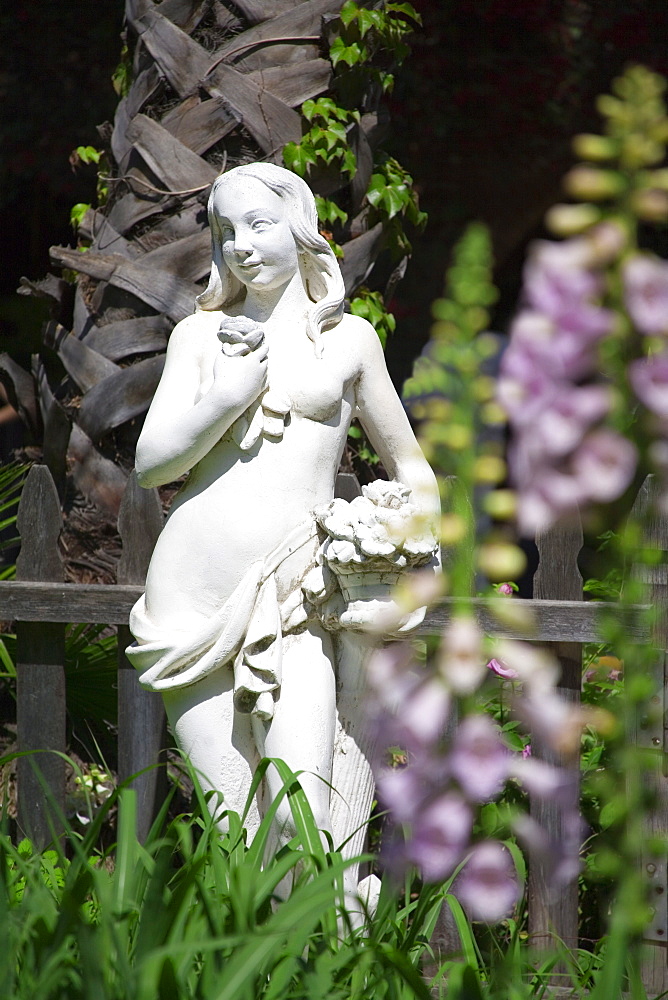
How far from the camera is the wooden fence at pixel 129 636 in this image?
8.81 feet

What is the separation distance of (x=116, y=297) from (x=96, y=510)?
647 millimetres

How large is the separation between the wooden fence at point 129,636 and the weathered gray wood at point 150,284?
2.01 feet

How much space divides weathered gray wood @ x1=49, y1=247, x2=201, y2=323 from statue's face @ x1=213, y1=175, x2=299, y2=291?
91cm

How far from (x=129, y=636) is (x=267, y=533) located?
0.82 meters

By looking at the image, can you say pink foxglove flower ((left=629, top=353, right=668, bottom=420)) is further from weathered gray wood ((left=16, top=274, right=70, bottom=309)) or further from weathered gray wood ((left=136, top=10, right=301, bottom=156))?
weathered gray wood ((left=16, top=274, right=70, bottom=309))

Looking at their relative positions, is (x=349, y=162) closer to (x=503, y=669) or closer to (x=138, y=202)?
(x=138, y=202)

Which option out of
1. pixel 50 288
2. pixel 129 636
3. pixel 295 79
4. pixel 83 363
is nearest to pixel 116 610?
pixel 129 636

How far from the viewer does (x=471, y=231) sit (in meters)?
1.05

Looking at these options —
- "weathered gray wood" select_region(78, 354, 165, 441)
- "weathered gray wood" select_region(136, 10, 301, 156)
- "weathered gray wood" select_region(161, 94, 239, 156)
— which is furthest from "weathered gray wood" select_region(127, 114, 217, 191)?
"weathered gray wood" select_region(78, 354, 165, 441)

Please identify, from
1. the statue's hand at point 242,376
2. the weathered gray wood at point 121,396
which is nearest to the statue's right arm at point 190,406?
→ the statue's hand at point 242,376

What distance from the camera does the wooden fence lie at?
2686 millimetres

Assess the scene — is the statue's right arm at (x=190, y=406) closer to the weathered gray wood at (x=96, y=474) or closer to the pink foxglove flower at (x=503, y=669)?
the weathered gray wood at (x=96, y=474)

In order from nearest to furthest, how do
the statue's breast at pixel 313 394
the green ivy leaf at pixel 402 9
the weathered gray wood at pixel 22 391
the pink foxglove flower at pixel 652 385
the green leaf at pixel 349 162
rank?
the pink foxglove flower at pixel 652 385
the statue's breast at pixel 313 394
the green leaf at pixel 349 162
the green ivy leaf at pixel 402 9
the weathered gray wood at pixel 22 391

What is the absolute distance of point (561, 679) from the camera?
9.04 feet
